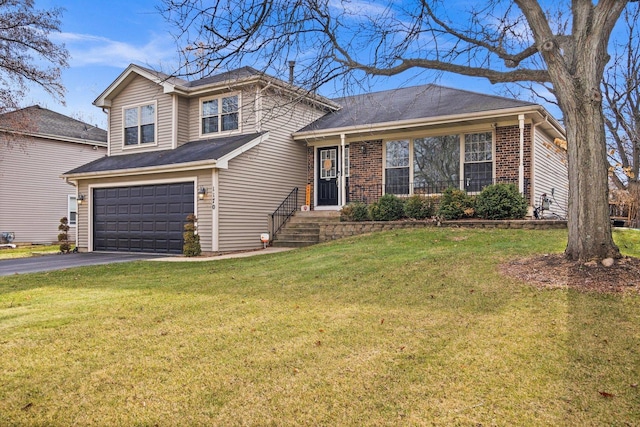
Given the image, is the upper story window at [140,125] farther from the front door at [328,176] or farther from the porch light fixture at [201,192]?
the front door at [328,176]

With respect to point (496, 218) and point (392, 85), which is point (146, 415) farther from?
point (496, 218)

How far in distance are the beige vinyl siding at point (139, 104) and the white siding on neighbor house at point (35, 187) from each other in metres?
4.96

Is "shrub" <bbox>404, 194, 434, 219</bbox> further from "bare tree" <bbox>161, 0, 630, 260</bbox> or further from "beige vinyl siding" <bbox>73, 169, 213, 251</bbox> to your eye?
"beige vinyl siding" <bbox>73, 169, 213, 251</bbox>

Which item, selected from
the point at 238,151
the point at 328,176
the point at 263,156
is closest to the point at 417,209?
the point at 328,176

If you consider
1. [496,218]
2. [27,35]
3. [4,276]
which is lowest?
[4,276]

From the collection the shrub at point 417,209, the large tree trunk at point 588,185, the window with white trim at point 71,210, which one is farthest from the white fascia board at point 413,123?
the window with white trim at point 71,210

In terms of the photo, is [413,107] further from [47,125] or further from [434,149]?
[47,125]

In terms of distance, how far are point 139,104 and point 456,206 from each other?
11827 millimetres

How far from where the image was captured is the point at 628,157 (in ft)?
71.8

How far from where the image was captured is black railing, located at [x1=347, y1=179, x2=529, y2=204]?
13.1 m

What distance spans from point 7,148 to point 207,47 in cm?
1773

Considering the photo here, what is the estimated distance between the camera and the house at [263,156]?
12828 mm

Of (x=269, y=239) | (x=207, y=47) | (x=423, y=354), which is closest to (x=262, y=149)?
(x=269, y=239)

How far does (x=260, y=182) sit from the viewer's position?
14.5m
